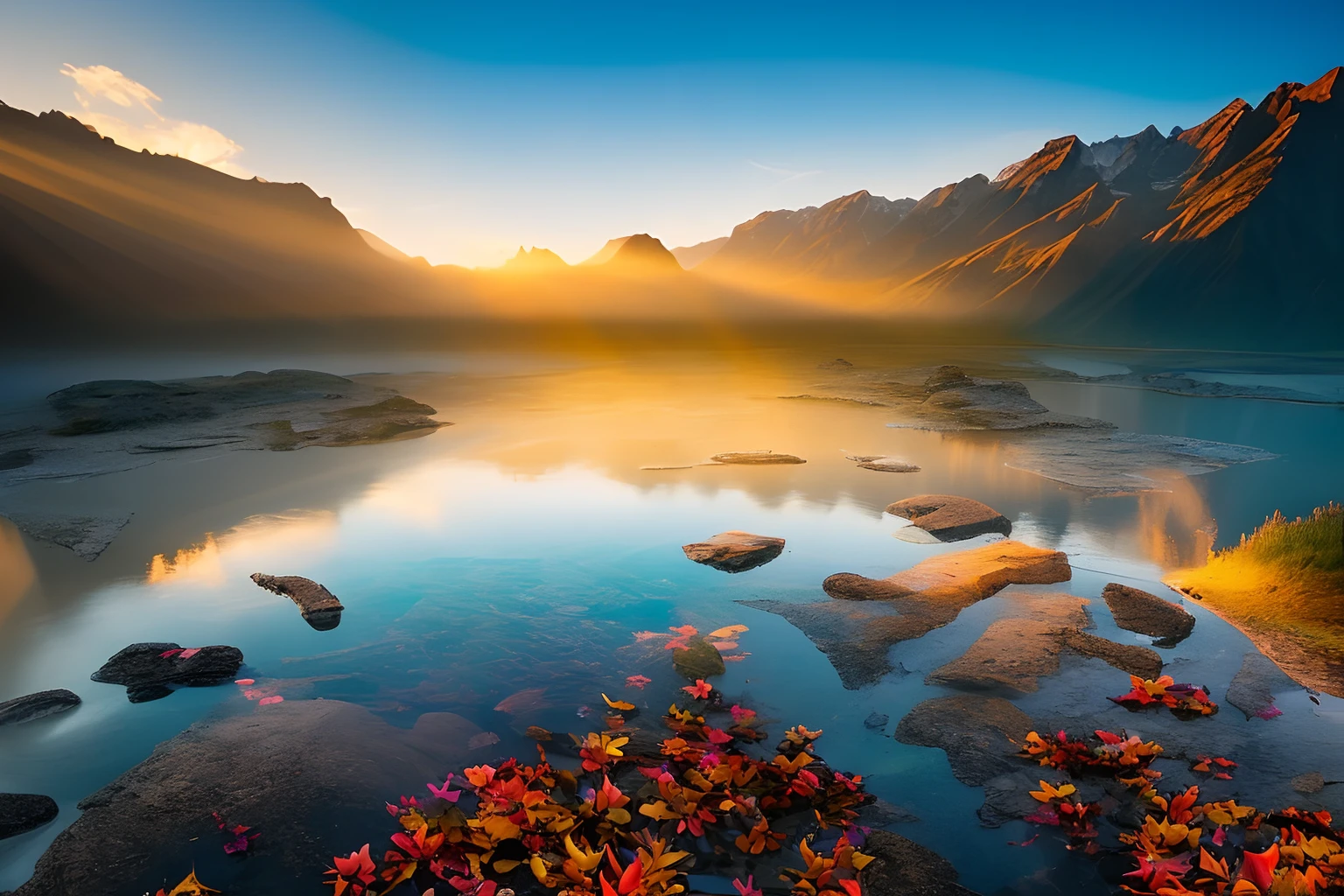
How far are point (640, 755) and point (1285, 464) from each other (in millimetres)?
19661

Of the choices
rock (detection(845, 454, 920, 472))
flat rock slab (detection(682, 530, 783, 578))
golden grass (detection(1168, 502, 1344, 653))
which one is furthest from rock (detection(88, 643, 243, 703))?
rock (detection(845, 454, 920, 472))

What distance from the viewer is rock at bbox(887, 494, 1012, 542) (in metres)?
10.9

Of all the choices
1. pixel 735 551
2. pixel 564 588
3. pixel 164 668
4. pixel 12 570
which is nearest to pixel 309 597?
pixel 164 668

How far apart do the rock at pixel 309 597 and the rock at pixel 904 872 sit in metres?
5.97

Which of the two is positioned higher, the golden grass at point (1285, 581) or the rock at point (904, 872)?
the golden grass at point (1285, 581)

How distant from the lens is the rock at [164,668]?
243 inches

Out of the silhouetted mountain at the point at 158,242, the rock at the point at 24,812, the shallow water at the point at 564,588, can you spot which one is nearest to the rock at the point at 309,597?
the shallow water at the point at 564,588

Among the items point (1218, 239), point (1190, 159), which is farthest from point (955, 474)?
point (1190, 159)

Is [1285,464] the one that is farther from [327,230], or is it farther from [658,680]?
[327,230]

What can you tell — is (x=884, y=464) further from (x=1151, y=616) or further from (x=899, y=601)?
(x=1151, y=616)

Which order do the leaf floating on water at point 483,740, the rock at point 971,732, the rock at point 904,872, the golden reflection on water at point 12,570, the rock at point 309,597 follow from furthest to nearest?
the golden reflection on water at point 12,570 < the rock at point 309,597 < the leaf floating on water at point 483,740 < the rock at point 971,732 < the rock at point 904,872

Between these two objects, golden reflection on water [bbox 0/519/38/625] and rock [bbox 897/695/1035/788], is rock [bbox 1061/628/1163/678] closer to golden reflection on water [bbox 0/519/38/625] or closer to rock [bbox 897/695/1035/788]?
rock [bbox 897/695/1035/788]

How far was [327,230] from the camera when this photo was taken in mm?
138375

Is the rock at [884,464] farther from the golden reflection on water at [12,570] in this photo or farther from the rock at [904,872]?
the golden reflection on water at [12,570]
